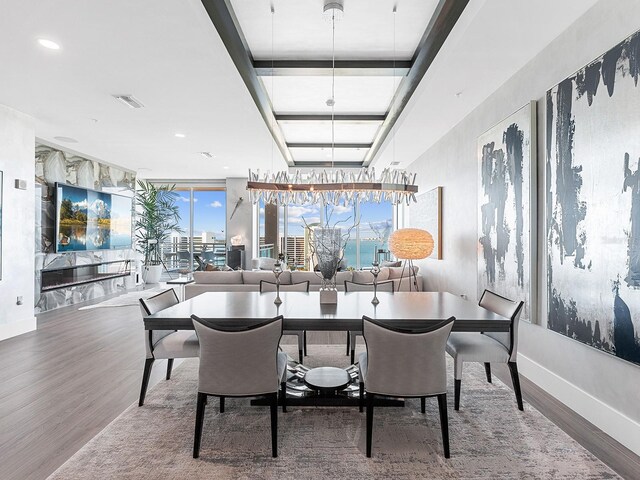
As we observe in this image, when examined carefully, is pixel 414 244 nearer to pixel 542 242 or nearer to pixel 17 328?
pixel 542 242

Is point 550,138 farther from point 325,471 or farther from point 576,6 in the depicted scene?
point 325,471

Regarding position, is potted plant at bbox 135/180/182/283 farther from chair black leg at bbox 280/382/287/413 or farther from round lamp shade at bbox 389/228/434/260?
chair black leg at bbox 280/382/287/413

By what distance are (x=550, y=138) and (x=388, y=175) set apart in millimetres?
1374

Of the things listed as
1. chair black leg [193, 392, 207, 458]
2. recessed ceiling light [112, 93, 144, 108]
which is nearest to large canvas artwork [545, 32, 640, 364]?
chair black leg [193, 392, 207, 458]

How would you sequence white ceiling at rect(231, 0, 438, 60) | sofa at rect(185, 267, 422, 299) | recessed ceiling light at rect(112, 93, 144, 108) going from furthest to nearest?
1. sofa at rect(185, 267, 422, 299)
2. recessed ceiling light at rect(112, 93, 144, 108)
3. white ceiling at rect(231, 0, 438, 60)

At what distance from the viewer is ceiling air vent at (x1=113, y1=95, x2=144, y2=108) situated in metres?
3.99

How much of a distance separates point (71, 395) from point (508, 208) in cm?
411

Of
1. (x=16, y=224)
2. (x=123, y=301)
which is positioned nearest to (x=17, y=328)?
(x=16, y=224)

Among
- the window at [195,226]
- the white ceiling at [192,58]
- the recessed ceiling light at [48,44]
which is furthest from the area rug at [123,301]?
the recessed ceiling light at [48,44]

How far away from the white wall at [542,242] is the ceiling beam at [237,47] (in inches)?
103

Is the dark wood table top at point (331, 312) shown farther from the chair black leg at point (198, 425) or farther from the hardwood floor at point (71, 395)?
the hardwood floor at point (71, 395)

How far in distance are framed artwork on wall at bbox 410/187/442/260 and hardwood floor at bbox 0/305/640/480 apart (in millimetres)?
2384

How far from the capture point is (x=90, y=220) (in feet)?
23.1

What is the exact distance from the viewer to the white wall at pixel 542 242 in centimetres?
215
